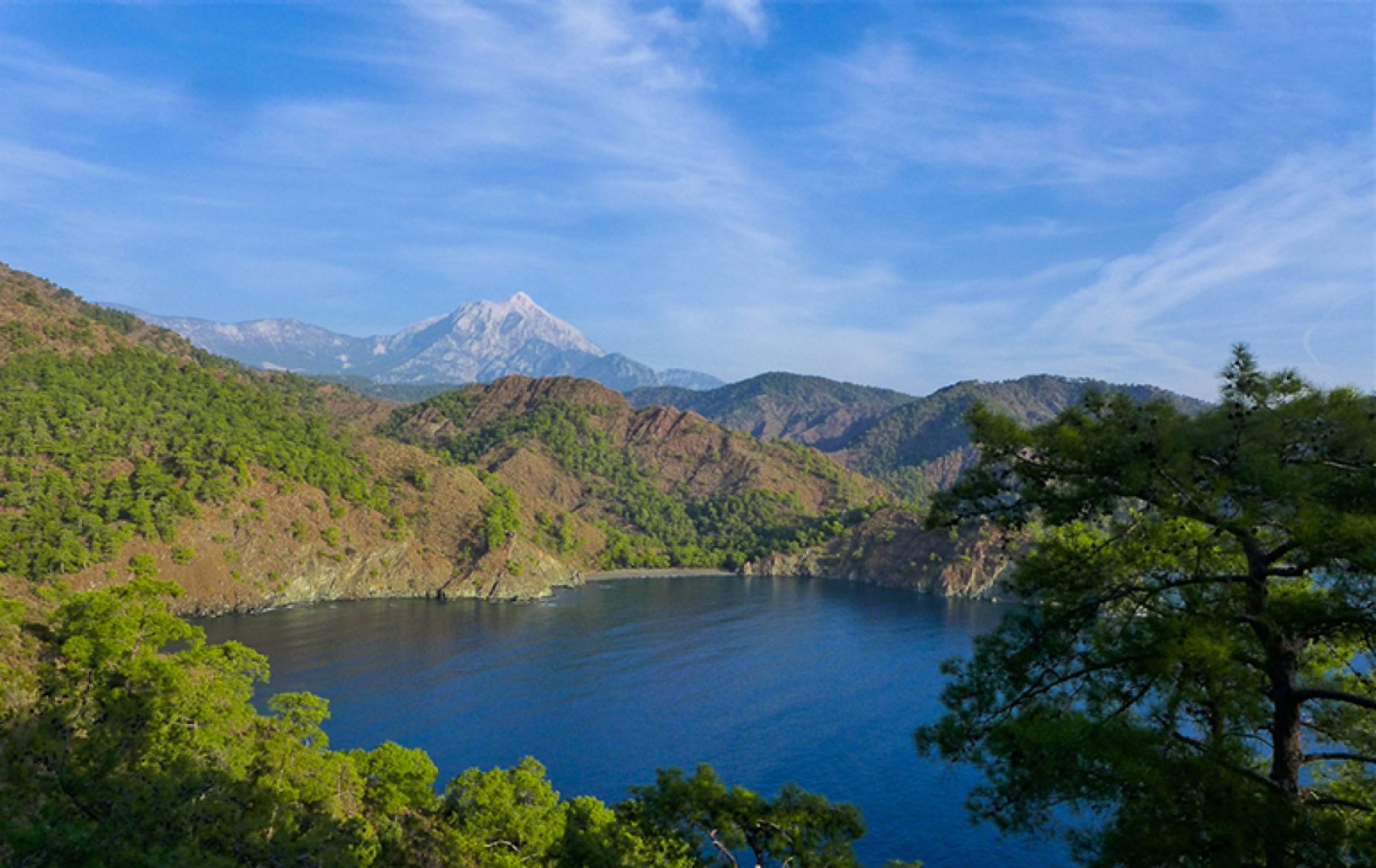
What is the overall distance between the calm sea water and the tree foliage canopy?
31366 mm

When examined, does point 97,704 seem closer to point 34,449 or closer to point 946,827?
point 946,827

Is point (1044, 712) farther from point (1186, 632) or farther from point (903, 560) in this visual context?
point (903, 560)

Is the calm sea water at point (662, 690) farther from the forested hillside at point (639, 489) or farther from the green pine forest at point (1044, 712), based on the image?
the forested hillside at point (639, 489)

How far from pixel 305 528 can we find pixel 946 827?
95711 millimetres

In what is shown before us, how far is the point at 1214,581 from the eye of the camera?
10906mm

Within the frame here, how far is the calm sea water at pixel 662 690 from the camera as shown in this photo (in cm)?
4744

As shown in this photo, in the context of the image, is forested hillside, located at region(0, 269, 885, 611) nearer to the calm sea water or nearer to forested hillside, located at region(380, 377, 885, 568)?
forested hillside, located at region(380, 377, 885, 568)

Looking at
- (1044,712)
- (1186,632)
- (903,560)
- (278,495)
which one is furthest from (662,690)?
(903,560)

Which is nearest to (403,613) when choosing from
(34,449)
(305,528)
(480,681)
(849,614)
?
(305,528)

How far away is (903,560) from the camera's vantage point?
451 ft

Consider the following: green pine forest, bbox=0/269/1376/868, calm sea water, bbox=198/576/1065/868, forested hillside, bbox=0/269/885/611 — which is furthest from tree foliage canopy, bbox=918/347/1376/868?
forested hillside, bbox=0/269/885/611

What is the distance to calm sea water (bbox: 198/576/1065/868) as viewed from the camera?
47438mm

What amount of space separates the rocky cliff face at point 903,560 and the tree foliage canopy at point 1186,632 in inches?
3967

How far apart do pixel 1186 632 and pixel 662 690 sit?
200 ft
